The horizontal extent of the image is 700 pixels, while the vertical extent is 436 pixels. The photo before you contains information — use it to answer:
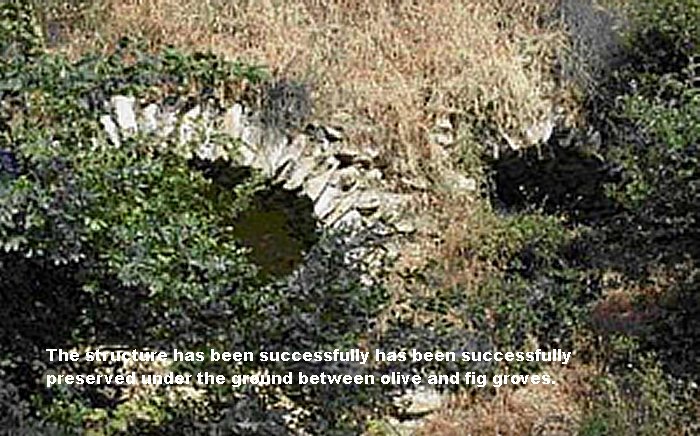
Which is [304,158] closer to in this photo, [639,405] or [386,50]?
[386,50]

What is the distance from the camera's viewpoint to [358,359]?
3957 millimetres

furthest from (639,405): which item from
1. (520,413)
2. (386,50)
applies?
(386,50)

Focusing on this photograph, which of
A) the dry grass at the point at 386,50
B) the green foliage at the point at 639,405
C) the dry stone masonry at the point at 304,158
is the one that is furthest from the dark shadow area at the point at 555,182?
the green foliage at the point at 639,405

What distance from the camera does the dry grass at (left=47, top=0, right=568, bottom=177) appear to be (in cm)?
681

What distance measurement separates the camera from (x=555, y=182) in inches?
287

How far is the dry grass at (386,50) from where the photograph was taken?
22.3 feet

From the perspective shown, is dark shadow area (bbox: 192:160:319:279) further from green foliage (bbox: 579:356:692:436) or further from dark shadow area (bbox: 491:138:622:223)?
green foliage (bbox: 579:356:692:436)

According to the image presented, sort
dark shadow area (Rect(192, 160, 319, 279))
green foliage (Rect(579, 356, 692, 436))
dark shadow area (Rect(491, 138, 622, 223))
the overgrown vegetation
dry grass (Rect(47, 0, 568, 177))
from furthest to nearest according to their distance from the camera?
dark shadow area (Rect(491, 138, 622, 223)) → dry grass (Rect(47, 0, 568, 177)) → dark shadow area (Rect(192, 160, 319, 279)) → green foliage (Rect(579, 356, 692, 436)) → the overgrown vegetation

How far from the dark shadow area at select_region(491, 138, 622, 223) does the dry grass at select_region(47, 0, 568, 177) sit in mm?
223

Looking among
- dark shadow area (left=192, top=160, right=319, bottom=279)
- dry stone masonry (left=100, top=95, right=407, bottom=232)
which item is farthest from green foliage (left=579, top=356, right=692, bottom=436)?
dark shadow area (left=192, top=160, right=319, bottom=279)

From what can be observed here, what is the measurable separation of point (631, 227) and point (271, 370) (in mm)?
2621

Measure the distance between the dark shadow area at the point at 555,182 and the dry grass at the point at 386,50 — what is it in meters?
0.22

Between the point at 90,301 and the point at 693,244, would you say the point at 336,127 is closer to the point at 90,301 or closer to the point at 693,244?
the point at 693,244

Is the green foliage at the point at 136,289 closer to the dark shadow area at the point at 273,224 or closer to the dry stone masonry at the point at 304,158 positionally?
the dry stone masonry at the point at 304,158
